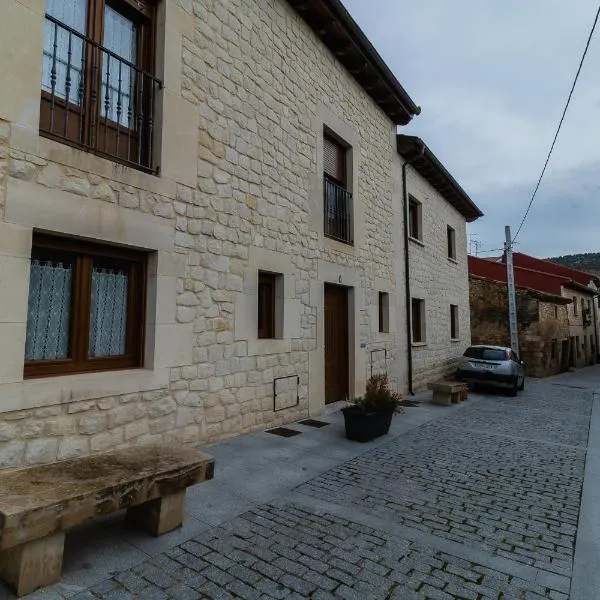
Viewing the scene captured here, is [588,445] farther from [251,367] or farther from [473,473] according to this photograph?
[251,367]

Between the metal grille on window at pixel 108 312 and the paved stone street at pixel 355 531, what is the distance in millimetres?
1516

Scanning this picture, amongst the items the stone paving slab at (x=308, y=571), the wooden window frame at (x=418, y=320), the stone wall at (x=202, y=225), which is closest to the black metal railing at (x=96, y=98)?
the stone wall at (x=202, y=225)

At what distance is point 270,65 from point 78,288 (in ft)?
13.5

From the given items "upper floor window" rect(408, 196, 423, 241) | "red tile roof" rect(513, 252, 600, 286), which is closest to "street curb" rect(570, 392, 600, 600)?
"upper floor window" rect(408, 196, 423, 241)

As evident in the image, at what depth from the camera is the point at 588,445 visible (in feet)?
17.5

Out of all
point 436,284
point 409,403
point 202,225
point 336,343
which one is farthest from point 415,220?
point 202,225

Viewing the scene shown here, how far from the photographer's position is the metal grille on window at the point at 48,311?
3271 millimetres

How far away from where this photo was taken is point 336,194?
7.31 meters

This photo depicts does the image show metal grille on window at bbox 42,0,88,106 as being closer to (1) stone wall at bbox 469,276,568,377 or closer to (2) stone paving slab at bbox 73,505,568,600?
(2) stone paving slab at bbox 73,505,568,600

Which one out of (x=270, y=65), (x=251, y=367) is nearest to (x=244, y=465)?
(x=251, y=367)

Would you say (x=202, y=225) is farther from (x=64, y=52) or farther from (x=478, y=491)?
(x=478, y=491)

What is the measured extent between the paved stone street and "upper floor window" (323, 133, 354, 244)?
149 inches

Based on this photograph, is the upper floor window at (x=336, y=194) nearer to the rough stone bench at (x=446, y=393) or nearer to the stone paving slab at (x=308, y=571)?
the rough stone bench at (x=446, y=393)

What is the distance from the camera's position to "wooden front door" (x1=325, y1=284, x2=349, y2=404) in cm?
690
